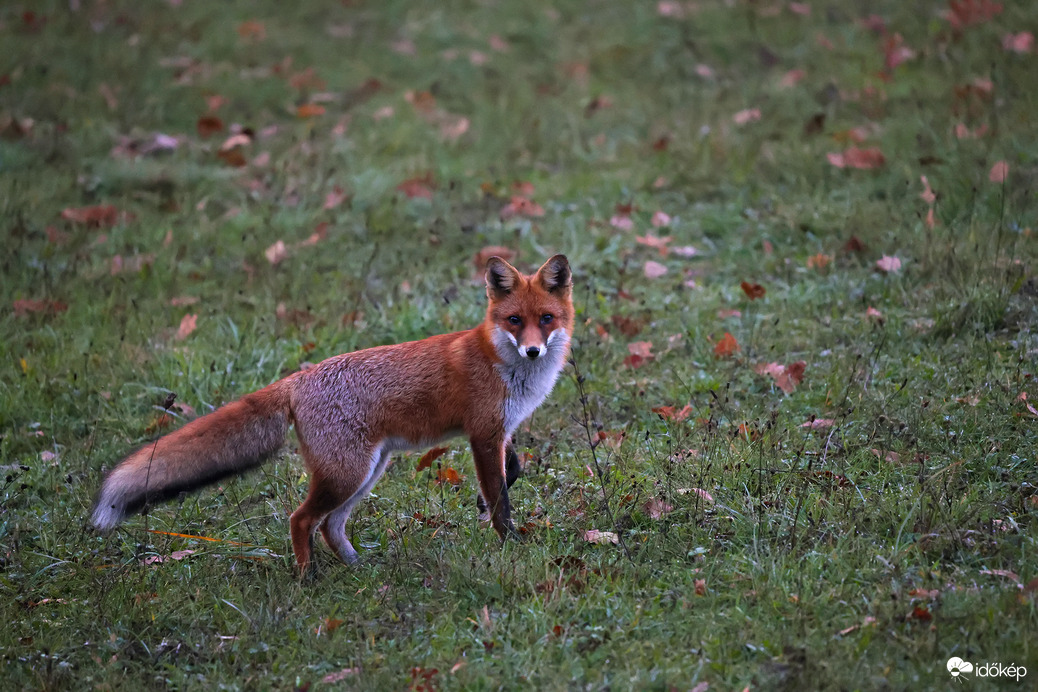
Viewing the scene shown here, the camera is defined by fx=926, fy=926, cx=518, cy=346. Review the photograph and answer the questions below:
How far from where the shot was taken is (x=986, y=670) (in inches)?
135

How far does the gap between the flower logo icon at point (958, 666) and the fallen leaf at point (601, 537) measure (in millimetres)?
1604

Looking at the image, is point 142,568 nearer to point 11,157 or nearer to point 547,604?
point 547,604

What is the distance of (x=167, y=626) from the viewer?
14.2 feet

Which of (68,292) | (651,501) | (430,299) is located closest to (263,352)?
(430,299)

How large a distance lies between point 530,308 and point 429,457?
129 centimetres

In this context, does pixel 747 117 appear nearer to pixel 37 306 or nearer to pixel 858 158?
pixel 858 158

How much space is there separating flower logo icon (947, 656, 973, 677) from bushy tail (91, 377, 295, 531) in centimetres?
331

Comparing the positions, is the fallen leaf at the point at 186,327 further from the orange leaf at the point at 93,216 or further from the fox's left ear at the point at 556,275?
the fox's left ear at the point at 556,275

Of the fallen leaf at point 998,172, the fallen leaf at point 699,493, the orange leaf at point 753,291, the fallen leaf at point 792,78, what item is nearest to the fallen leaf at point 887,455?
the fallen leaf at point 699,493

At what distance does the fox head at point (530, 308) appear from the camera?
5.05 metres

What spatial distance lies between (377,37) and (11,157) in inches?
219

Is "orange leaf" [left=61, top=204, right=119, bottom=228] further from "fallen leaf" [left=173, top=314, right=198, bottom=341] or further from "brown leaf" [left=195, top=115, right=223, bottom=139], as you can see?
"fallen leaf" [left=173, top=314, right=198, bottom=341]

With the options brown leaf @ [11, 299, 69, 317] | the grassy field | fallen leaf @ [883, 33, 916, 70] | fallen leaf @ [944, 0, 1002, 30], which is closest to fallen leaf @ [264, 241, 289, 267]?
the grassy field

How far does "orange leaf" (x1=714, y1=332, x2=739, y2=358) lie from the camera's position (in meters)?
6.65
